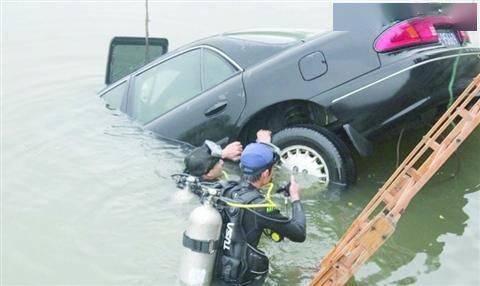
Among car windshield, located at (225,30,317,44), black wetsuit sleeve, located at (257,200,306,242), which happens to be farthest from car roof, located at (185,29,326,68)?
black wetsuit sleeve, located at (257,200,306,242)

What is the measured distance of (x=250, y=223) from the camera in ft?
14.1

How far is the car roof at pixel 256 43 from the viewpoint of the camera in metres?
6.35

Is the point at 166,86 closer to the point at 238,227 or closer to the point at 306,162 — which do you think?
the point at 306,162

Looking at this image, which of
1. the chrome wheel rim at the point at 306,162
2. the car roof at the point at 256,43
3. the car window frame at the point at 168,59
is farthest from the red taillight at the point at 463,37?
the car window frame at the point at 168,59

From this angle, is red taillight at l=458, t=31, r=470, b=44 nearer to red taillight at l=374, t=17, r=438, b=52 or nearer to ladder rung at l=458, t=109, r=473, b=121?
red taillight at l=374, t=17, r=438, b=52

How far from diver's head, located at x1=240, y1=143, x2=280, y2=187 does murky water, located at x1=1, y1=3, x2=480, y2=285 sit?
3.35 feet

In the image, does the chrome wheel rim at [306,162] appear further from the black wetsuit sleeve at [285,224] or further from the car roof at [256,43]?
the black wetsuit sleeve at [285,224]

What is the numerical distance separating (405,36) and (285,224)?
2.41 meters

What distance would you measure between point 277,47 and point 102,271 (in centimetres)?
269

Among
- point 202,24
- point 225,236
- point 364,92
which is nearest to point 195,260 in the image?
point 225,236

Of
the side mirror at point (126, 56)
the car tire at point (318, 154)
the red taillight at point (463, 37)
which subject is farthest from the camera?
the side mirror at point (126, 56)

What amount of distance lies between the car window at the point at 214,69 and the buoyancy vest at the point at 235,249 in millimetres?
2408

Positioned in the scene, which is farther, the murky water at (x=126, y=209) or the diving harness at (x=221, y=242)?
the murky water at (x=126, y=209)

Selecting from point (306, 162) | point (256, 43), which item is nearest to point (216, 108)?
point (256, 43)
